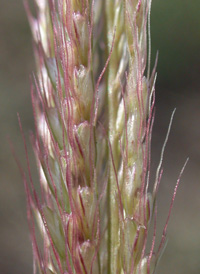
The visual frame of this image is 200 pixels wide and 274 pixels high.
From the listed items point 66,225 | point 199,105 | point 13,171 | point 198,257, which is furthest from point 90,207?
point 199,105

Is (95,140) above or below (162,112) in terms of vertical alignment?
above

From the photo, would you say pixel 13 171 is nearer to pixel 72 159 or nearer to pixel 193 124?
pixel 193 124

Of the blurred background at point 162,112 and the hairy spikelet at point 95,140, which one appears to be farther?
the blurred background at point 162,112

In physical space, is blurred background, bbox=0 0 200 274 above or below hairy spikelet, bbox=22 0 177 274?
below

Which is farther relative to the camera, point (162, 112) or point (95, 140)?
→ point (162, 112)

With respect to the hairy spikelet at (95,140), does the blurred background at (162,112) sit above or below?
below
